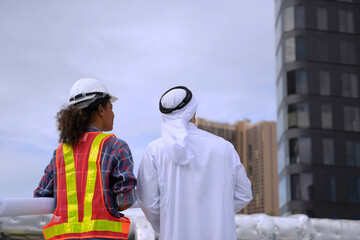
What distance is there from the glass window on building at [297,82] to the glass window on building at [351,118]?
3.13 metres

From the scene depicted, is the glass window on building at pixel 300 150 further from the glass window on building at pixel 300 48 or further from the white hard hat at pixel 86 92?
the white hard hat at pixel 86 92

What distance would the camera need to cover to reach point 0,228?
236 inches

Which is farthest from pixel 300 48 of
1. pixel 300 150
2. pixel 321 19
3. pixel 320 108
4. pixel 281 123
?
pixel 300 150

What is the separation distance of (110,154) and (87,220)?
389mm

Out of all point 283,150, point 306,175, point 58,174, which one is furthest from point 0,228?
point 283,150

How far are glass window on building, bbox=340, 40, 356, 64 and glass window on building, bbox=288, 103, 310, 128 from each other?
4.36 m

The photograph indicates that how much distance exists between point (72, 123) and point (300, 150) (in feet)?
118

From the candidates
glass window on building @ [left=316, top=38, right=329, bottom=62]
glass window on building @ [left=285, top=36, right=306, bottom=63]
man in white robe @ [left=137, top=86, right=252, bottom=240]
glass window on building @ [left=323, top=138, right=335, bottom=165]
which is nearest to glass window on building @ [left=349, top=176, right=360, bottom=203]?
glass window on building @ [left=323, top=138, right=335, bottom=165]

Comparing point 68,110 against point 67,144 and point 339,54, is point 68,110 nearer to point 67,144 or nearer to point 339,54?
point 67,144

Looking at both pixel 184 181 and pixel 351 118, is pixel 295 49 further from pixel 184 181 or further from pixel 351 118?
pixel 184 181

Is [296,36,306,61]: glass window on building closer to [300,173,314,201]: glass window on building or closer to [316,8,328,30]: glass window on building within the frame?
[316,8,328,30]: glass window on building

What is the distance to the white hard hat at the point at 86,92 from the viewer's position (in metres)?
3.31

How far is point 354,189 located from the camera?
36531 mm

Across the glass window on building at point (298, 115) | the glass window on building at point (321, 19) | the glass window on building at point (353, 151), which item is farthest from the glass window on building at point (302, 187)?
the glass window on building at point (321, 19)
